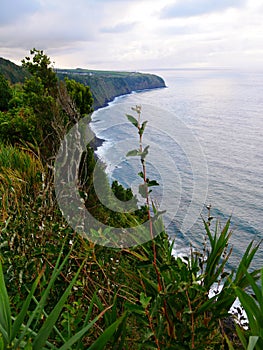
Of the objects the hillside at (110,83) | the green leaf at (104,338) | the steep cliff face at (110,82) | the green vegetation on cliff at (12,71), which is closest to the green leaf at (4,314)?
the green leaf at (104,338)

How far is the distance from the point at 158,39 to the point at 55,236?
1720 inches

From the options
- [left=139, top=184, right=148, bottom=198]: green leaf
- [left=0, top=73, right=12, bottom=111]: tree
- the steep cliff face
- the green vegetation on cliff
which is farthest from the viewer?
the steep cliff face

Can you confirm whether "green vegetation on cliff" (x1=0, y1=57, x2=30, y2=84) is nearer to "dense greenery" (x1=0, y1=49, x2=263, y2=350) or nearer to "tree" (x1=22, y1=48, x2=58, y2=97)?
"tree" (x1=22, y1=48, x2=58, y2=97)

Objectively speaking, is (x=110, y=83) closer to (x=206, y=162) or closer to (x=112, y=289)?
(x=206, y=162)

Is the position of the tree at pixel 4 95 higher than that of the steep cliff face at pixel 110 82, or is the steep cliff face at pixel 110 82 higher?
the steep cliff face at pixel 110 82

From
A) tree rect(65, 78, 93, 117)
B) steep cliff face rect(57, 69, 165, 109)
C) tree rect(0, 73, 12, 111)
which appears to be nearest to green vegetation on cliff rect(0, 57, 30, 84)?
steep cliff face rect(57, 69, 165, 109)

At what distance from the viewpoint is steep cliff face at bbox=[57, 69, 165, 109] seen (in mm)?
51556

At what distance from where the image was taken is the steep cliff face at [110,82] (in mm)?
51556

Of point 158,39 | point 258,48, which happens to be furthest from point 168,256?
point 258,48

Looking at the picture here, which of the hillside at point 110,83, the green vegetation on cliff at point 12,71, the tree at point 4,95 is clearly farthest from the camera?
the hillside at point 110,83

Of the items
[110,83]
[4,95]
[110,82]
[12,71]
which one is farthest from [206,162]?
[110,82]

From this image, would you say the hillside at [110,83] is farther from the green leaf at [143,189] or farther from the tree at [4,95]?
the green leaf at [143,189]

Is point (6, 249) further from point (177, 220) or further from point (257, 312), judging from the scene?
point (177, 220)

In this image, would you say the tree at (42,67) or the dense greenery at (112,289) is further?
the tree at (42,67)
